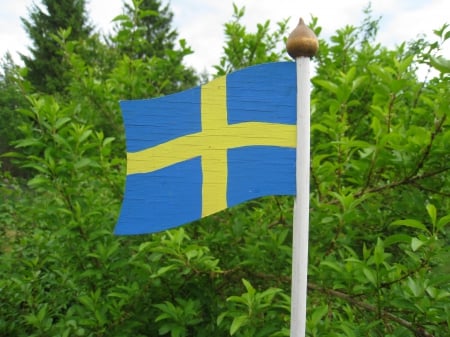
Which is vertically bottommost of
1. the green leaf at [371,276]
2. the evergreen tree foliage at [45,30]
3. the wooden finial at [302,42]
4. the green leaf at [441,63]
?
the green leaf at [371,276]

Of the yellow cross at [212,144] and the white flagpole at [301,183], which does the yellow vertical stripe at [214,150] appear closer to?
the yellow cross at [212,144]

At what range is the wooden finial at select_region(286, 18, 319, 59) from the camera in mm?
1018

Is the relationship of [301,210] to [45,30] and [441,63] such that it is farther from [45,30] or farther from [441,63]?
[45,30]

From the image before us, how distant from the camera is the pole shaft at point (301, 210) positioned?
1.06 metres

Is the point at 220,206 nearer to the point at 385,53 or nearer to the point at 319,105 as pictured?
the point at 319,105

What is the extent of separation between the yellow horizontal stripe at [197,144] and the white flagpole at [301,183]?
0.34ft

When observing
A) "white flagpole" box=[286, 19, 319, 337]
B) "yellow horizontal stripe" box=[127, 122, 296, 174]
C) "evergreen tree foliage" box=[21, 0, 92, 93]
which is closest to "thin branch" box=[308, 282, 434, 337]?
"white flagpole" box=[286, 19, 319, 337]

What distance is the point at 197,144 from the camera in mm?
1135

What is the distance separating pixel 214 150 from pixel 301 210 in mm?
312

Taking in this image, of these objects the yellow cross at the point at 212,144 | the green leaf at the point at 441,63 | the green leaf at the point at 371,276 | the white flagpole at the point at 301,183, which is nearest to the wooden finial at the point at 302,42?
the white flagpole at the point at 301,183

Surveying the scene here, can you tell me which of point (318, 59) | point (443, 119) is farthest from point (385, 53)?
point (443, 119)

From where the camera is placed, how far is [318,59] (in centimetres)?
260

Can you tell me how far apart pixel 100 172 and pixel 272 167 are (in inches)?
41.4

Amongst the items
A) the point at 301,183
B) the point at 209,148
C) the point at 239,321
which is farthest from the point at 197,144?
the point at 239,321
